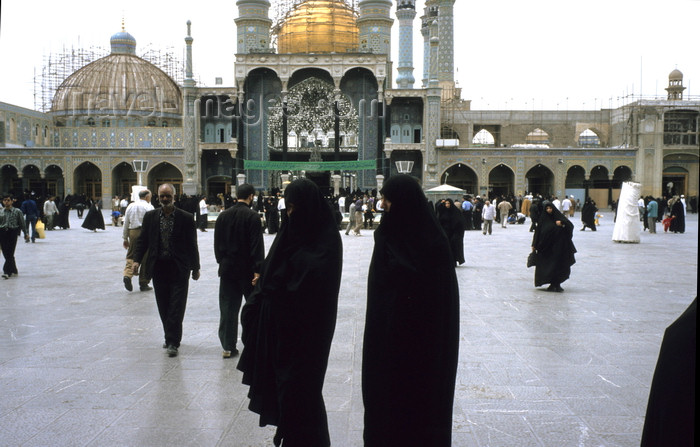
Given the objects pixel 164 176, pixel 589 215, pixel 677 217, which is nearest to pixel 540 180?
pixel 589 215

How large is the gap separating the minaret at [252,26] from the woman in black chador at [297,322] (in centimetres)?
3619

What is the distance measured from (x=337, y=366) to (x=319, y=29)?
3734 cm

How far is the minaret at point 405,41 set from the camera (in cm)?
4128

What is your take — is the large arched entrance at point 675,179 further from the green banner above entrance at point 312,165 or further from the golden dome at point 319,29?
the golden dome at point 319,29

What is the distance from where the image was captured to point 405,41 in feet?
138

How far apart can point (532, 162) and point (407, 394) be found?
34906 mm

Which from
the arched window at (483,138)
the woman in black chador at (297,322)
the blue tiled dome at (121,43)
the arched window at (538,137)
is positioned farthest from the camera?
the blue tiled dome at (121,43)

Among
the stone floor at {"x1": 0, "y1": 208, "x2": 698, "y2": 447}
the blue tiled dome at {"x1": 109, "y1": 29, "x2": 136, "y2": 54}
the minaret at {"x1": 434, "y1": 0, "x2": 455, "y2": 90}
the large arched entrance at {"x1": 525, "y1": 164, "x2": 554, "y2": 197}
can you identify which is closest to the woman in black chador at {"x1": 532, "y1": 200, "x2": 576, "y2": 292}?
the stone floor at {"x1": 0, "y1": 208, "x2": 698, "y2": 447}

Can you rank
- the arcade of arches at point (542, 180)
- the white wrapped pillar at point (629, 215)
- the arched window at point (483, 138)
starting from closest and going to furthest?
the white wrapped pillar at point (629, 215) → the arcade of arches at point (542, 180) → the arched window at point (483, 138)

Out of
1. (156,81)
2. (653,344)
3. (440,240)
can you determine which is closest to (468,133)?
(156,81)

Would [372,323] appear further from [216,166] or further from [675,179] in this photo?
[675,179]

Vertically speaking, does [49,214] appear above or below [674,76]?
below

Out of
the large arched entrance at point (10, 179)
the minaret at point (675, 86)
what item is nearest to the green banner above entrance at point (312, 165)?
the large arched entrance at point (10, 179)

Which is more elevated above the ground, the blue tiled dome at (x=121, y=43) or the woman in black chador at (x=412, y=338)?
the blue tiled dome at (x=121, y=43)
